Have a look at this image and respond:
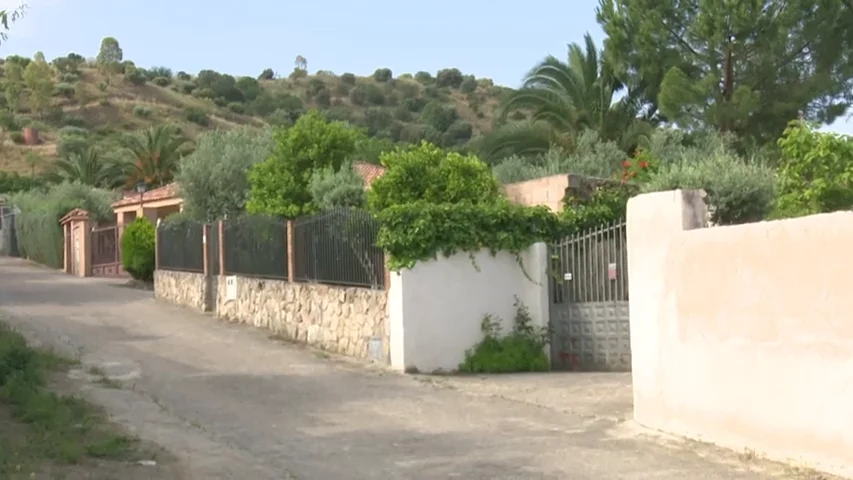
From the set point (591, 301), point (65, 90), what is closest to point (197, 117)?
point (65, 90)

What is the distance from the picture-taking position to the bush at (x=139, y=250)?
111 ft

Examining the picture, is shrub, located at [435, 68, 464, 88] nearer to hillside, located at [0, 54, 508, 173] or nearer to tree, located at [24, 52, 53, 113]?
hillside, located at [0, 54, 508, 173]

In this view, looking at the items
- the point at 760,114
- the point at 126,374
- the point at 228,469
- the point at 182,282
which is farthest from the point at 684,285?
the point at 182,282

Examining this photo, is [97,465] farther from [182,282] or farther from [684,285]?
[182,282]


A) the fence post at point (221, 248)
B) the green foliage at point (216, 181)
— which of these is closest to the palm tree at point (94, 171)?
the green foliage at point (216, 181)

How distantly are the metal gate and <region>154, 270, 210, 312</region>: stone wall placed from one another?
38.8 ft

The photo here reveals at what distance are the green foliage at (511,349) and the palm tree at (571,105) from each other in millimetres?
13523

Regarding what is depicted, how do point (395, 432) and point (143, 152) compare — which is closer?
point (395, 432)

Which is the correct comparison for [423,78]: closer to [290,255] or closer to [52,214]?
[52,214]

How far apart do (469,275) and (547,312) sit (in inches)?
53.1

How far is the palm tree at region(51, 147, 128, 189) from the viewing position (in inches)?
2133

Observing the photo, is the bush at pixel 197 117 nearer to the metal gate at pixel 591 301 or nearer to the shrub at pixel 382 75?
the shrub at pixel 382 75

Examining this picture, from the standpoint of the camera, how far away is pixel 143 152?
47.1 meters

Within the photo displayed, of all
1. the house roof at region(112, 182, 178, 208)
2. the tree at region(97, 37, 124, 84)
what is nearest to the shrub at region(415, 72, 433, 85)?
the tree at region(97, 37, 124, 84)
